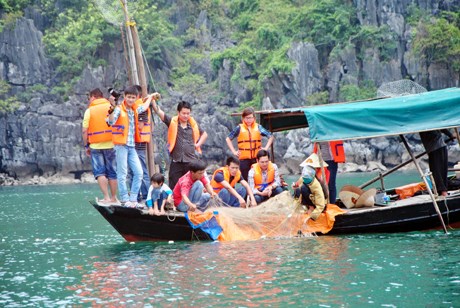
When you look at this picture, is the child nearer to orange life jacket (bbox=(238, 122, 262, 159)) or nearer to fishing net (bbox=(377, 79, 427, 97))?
orange life jacket (bbox=(238, 122, 262, 159))

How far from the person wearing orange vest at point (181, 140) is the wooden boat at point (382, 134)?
3.59ft

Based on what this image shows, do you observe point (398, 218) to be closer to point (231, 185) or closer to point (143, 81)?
point (231, 185)

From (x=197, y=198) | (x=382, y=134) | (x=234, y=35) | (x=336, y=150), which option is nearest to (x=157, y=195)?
(x=197, y=198)

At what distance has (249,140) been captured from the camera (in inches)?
592

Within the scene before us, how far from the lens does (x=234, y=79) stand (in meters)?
62.2

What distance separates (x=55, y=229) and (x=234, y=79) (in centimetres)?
4430

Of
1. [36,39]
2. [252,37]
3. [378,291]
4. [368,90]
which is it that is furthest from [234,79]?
[378,291]

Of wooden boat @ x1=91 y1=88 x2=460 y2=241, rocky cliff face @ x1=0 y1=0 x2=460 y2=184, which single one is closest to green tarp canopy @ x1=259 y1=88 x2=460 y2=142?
wooden boat @ x1=91 y1=88 x2=460 y2=241

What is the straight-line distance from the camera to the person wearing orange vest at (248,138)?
49.3 feet

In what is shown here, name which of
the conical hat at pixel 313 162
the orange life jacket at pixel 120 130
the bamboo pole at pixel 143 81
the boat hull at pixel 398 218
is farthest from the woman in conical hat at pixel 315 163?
the orange life jacket at pixel 120 130

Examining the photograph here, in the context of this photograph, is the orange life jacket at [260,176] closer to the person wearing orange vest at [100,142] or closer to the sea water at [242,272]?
the sea water at [242,272]

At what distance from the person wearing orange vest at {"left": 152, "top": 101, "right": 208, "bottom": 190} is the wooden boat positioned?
1.10 metres

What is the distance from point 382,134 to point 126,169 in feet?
14.5

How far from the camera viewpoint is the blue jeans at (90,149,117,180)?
14.5 m
